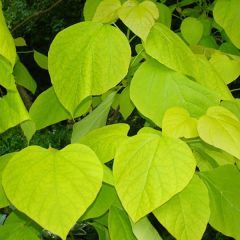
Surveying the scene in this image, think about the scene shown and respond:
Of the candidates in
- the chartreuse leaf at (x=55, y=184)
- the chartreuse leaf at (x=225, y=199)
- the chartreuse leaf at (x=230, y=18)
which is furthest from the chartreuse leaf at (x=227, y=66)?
the chartreuse leaf at (x=55, y=184)

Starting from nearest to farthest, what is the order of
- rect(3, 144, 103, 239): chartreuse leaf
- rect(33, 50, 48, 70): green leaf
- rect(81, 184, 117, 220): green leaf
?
1. rect(3, 144, 103, 239): chartreuse leaf
2. rect(81, 184, 117, 220): green leaf
3. rect(33, 50, 48, 70): green leaf

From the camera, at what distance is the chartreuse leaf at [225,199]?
1.59 ft

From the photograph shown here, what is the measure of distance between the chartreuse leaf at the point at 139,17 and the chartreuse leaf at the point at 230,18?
0.64 feet

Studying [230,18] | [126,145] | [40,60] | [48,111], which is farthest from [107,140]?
[40,60]

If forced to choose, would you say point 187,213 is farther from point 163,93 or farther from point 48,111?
point 48,111

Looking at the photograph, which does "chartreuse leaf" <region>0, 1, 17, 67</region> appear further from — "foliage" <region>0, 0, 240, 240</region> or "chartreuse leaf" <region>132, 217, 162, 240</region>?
"chartreuse leaf" <region>132, 217, 162, 240</region>

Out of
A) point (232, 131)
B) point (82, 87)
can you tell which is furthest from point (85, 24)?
point (232, 131)

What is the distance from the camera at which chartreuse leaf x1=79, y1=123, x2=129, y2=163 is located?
45 cm

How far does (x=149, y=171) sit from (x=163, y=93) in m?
0.10

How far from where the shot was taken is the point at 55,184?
388 mm

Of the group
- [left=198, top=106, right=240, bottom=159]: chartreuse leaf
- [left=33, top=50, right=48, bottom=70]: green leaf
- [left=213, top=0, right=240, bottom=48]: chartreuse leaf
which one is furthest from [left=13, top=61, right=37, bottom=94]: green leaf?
[left=198, top=106, right=240, bottom=159]: chartreuse leaf

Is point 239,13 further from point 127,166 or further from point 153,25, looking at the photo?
point 127,166

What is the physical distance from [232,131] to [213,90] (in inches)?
3.4

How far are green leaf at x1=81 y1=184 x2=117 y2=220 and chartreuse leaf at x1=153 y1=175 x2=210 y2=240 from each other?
0.24 ft
